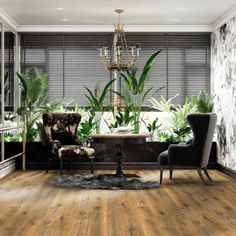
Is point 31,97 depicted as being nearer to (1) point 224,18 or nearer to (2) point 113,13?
(2) point 113,13

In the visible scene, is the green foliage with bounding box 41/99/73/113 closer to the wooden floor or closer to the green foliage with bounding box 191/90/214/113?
the wooden floor

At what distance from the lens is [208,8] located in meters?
7.75

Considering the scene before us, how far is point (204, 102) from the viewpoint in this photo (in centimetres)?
885

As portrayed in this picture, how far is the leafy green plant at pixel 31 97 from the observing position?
870 cm

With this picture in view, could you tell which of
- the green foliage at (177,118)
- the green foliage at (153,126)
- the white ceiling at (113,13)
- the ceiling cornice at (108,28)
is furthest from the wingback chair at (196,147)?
the ceiling cornice at (108,28)

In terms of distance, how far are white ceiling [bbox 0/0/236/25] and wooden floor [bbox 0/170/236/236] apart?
2.55m

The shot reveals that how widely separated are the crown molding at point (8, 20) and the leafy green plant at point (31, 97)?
778 millimetres

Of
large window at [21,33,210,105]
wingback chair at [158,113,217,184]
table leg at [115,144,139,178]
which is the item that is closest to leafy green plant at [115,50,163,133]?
large window at [21,33,210,105]

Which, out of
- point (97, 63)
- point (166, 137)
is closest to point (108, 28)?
point (97, 63)

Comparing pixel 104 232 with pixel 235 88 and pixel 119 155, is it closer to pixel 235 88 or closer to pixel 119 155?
pixel 119 155

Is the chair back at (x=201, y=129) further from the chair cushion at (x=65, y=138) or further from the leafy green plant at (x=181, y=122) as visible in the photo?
the chair cushion at (x=65, y=138)

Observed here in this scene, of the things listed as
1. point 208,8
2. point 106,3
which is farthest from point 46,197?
point 208,8

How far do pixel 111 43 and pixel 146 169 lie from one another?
2.38 m

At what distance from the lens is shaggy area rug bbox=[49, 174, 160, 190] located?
6716 millimetres
